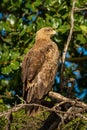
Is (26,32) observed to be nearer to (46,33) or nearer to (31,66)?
(46,33)

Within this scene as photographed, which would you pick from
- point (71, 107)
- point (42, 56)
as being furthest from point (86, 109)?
point (42, 56)

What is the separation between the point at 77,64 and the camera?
10422mm

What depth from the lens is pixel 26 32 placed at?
31.0 ft

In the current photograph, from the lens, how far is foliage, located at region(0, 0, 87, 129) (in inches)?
366

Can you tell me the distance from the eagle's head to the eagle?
2.58 feet

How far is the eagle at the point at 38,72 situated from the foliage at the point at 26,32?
878mm

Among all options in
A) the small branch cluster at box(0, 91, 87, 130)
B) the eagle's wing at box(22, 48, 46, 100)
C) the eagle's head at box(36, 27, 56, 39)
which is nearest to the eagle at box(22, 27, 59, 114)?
the eagle's wing at box(22, 48, 46, 100)

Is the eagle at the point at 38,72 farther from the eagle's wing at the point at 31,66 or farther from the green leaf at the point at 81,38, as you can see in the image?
the green leaf at the point at 81,38

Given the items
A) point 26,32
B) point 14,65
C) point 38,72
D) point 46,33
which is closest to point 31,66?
point 38,72

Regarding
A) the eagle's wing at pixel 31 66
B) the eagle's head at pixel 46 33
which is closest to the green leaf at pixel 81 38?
the eagle's head at pixel 46 33

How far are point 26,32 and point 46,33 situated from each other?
37 cm

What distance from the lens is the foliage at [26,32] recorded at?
9305mm

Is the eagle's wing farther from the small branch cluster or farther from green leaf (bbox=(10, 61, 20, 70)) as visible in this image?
green leaf (bbox=(10, 61, 20, 70))

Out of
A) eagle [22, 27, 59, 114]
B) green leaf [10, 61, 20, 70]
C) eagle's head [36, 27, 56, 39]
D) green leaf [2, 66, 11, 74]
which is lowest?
green leaf [2, 66, 11, 74]
